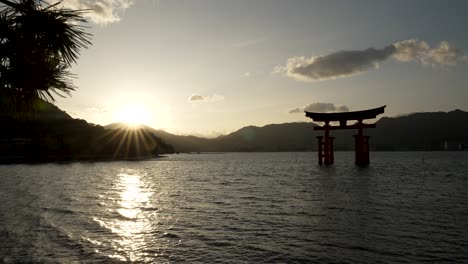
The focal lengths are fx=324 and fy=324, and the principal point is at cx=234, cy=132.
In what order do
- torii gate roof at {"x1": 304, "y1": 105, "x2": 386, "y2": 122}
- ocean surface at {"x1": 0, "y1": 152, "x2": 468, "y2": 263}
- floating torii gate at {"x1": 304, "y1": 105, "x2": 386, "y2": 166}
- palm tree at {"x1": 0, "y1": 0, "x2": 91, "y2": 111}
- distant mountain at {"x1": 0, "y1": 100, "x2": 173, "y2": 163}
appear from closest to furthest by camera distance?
palm tree at {"x1": 0, "y1": 0, "x2": 91, "y2": 111}
ocean surface at {"x1": 0, "y1": 152, "x2": 468, "y2": 263}
torii gate roof at {"x1": 304, "y1": 105, "x2": 386, "y2": 122}
floating torii gate at {"x1": 304, "y1": 105, "x2": 386, "y2": 166}
distant mountain at {"x1": 0, "y1": 100, "x2": 173, "y2": 163}

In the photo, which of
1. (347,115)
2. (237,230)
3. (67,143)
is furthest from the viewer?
(67,143)

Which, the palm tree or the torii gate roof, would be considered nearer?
the palm tree

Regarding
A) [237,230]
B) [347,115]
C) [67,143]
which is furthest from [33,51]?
[67,143]

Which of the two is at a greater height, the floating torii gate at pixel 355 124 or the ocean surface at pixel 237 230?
the floating torii gate at pixel 355 124

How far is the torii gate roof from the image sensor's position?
60.0 metres

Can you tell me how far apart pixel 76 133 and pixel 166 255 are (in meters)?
151

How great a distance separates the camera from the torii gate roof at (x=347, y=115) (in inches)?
2362

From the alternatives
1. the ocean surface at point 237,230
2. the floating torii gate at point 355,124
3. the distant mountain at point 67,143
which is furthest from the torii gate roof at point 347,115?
the distant mountain at point 67,143

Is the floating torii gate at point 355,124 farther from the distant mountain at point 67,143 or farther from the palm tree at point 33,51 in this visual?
the distant mountain at point 67,143

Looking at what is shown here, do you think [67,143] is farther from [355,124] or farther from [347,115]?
[355,124]

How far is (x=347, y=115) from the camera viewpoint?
205ft

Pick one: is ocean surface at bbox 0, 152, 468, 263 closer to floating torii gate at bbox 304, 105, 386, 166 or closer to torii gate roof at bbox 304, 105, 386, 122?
torii gate roof at bbox 304, 105, 386, 122

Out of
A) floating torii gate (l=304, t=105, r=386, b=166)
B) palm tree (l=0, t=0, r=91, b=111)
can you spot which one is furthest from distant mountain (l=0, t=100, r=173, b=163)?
palm tree (l=0, t=0, r=91, b=111)

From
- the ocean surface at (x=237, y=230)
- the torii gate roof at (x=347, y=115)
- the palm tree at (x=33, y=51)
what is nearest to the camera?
the palm tree at (x=33, y=51)
